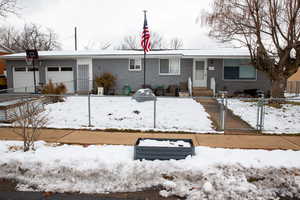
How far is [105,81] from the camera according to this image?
52.0ft

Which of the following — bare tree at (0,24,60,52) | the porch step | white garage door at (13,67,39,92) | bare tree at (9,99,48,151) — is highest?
bare tree at (0,24,60,52)

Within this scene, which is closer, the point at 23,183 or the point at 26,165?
the point at 23,183

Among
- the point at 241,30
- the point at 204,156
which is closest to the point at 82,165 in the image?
the point at 204,156

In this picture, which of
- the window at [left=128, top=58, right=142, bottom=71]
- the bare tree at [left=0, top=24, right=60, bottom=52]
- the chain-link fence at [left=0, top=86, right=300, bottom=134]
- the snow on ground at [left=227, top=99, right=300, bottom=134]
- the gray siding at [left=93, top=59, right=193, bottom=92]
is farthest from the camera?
the bare tree at [left=0, top=24, right=60, bottom=52]

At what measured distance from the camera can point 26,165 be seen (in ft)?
13.6

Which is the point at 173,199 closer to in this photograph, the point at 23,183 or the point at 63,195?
the point at 63,195

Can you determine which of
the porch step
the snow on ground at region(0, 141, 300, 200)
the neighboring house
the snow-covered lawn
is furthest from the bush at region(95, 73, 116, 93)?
the snow on ground at region(0, 141, 300, 200)

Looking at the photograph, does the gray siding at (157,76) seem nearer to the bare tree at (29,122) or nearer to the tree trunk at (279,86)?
the tree trunk at (279,86)

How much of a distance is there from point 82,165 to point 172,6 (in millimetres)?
14574

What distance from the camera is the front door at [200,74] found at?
16375 millimetres

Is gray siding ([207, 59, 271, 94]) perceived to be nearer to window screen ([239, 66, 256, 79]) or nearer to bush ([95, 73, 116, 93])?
window screen ([239, 66, 256, 79])

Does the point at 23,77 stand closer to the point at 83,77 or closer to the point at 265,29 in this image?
the point at 83,77

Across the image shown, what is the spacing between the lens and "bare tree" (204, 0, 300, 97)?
418 inches

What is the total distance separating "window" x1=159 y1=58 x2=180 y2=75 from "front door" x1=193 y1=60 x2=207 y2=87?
1.47 metres
